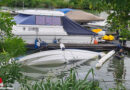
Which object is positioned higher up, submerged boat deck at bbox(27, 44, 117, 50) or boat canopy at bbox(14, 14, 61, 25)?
boat canopy at bbox(14, 14, 61, 25)

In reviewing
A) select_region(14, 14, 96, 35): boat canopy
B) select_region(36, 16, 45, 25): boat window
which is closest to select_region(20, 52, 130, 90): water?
select_region(14, 14, 96, 35): boat canopy

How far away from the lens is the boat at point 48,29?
19.5m

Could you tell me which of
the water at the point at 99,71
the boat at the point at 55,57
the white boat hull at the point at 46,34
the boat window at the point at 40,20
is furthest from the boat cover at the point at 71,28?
the water at the point at 99,71

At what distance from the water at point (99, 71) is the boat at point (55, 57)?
0.41 m

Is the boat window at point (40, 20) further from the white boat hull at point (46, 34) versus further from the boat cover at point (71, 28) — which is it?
the boat cover at point (71, 28)

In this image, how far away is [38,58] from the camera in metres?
17.2

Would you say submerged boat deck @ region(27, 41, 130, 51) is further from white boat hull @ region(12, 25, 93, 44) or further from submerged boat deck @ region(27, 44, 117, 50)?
white boat hull @ region(12, 25, 93, 44)

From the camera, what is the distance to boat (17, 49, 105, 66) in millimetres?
17047

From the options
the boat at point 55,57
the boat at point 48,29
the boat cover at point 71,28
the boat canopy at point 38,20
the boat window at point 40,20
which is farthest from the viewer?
the boat cover at point 71,28

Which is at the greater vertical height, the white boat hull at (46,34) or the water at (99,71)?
the white boat hull at (46,34)

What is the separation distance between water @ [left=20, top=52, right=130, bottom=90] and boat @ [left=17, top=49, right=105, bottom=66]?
0.41 m

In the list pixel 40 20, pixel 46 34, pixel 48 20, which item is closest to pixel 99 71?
pixel 46 34

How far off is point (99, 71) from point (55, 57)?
3.19m

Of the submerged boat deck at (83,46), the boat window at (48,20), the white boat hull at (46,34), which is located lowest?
the submerged boat deck at (83,46)
